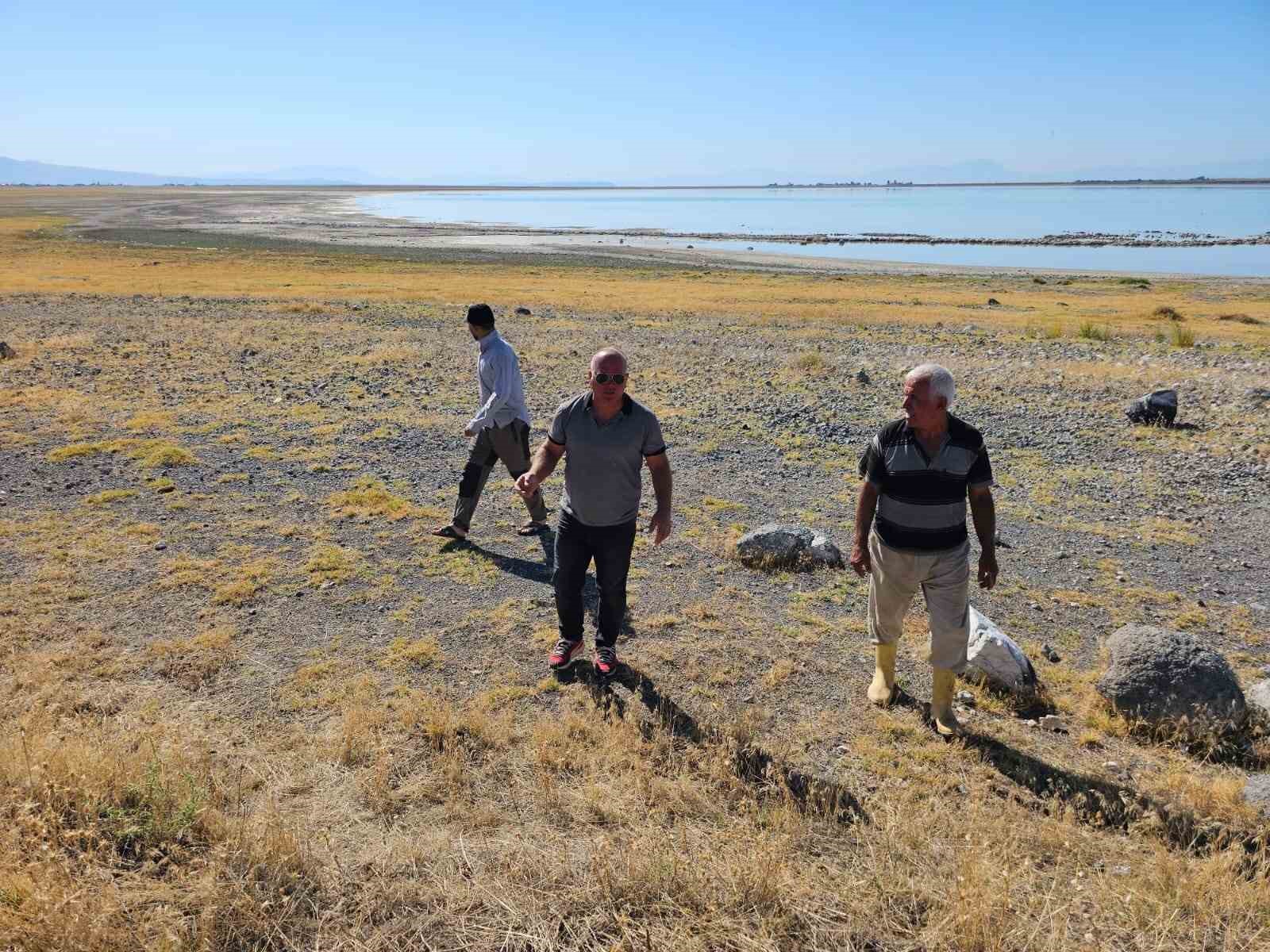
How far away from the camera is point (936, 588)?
4.38 meters

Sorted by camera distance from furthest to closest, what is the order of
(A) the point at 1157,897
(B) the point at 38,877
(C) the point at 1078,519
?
(C) the point at 1078,519
(A) the point at 1157,897
(B) the point at 38,877

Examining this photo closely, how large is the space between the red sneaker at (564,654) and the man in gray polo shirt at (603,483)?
0.02m

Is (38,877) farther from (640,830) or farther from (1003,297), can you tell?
(1003,297)

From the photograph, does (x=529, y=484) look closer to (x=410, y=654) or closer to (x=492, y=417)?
(x=410, y=654)

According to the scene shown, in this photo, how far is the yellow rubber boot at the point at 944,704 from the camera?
4.48 metres

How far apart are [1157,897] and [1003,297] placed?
35.2 m

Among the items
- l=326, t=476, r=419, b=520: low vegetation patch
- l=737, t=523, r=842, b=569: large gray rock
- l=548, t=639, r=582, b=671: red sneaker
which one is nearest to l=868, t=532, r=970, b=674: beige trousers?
l=548, t=639, r=582, b=671: red sneaker

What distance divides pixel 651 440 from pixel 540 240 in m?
74.7

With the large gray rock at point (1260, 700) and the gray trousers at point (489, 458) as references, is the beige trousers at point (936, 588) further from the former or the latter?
the gray trousers at point (489, 458)

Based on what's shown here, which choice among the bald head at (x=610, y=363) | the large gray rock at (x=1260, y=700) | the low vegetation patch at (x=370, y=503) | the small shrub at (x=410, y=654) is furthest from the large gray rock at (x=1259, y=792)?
the low vegetation patch at (x=370, y=503)

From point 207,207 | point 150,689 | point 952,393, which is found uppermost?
point 207,207

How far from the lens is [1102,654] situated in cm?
Result: 544

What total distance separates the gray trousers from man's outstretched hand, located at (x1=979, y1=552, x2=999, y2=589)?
3754mm

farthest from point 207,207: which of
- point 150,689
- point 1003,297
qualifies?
point 150,689
